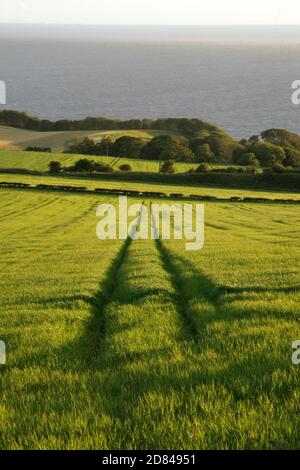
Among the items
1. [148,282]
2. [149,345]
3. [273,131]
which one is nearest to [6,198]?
[148,282]

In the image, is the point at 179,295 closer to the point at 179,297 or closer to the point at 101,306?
the point at 179,297

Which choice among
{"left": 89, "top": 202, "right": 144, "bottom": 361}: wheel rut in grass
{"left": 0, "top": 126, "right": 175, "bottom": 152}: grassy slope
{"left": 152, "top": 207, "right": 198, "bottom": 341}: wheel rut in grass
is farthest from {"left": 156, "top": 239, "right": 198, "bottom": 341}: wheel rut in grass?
{"left": 0, "top": 126, "right": 175, "bottom": 152}: grassy slope

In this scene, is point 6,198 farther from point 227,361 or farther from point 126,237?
point 227,361

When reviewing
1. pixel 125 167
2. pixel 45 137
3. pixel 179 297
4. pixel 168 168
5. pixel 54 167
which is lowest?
pixel 179 297

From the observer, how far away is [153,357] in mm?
8305

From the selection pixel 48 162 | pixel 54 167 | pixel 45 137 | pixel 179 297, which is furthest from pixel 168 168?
pixel 179 297

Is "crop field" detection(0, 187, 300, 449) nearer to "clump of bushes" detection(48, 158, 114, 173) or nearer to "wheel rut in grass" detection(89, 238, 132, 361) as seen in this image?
"wheel rut in grass" detection(89, 238, 132, 361)

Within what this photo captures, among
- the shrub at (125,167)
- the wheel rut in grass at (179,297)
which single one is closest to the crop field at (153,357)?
the wheel rut in grass at (179,297)

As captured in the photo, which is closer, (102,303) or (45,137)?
(102,303)

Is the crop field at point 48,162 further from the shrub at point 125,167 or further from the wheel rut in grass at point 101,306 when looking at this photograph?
the wheel rut in grass at point 101,306

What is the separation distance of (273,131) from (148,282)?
174 metres

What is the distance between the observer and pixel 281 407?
596 cm

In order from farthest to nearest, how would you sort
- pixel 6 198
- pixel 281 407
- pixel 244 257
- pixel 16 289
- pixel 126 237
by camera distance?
pixel 6 198
pixel 126 237
pixel 244 257
pixel 16 289
pixel 281 407

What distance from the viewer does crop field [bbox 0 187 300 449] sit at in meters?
5.67
